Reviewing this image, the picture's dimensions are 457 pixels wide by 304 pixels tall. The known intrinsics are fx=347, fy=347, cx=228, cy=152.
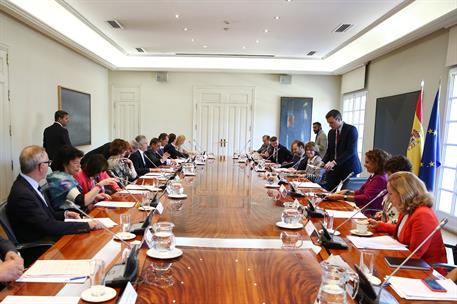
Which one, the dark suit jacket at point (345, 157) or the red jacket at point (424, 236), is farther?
the dark suit jacket at point (345, 157)

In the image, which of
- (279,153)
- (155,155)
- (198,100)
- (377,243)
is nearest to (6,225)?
(377,243)

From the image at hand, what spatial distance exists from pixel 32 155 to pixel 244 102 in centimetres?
714

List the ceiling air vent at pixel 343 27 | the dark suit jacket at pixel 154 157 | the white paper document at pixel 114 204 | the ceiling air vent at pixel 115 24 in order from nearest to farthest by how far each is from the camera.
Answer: the white paper document at pixel 114 204 < the dark suit jacket at pixel 154 157 < the ceiling air vent at pixel 343 27 < the ceiling air vent at pixel 115 24

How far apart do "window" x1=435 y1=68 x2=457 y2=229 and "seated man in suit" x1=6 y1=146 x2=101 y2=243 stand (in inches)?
173

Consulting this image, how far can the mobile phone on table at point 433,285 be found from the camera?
1252mm

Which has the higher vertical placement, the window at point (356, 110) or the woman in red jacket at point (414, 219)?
the window at point (356, 110)

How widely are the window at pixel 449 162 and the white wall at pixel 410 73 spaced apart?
0.29 ft

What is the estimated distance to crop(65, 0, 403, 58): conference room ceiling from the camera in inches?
180

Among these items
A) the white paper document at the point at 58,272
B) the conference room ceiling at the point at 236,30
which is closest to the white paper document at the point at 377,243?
the white paper document at the point at 58,272

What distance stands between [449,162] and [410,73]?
1.54m

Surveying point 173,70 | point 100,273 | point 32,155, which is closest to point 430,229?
point 100,273

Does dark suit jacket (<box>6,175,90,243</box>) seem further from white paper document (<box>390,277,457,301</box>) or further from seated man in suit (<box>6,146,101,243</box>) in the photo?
white paper document (<box>390,277,457,301</box>)

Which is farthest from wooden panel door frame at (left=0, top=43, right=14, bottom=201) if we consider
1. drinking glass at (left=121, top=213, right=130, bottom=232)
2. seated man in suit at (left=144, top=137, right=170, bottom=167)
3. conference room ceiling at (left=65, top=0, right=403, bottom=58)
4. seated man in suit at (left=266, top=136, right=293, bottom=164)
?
seated man in suit at (left=266, top=136, right=293, bottom=164)

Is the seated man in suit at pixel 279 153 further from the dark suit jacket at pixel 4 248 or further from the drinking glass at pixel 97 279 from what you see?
the drinking glass at pixel 97 279
